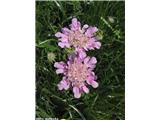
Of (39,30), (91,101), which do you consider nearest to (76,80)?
(91,101)

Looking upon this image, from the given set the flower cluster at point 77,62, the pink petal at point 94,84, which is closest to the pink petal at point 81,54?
the flower cluster at point 77,62

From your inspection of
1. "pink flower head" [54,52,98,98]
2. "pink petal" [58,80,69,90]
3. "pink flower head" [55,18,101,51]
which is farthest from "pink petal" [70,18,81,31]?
"pink petal" [58,80,69,90]

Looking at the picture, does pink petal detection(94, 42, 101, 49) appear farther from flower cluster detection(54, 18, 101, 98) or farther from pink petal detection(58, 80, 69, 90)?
pink petal detection(58, 80, 69, 90)

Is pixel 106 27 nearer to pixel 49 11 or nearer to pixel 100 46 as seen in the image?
pixel 100 46

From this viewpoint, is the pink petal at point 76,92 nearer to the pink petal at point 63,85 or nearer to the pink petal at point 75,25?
the pink petal at point 63,85

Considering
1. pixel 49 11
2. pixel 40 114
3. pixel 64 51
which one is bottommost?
pixel 40 114

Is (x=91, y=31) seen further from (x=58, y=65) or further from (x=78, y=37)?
(x=58, y=65)

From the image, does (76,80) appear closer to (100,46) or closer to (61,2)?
(100,46)

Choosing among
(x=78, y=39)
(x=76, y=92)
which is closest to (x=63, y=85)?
(x=76, y=92)

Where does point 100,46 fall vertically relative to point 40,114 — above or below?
above
